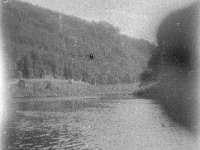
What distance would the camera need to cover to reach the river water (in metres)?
44.9

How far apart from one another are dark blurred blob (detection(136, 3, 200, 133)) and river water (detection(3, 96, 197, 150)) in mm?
10538

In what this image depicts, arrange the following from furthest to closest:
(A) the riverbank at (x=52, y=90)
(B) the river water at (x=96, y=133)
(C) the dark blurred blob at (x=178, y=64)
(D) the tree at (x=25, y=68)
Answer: (D) the tree at (x=25, y=68)
(A) the riverbank at (x=52, y=90)
(C) the dark blurred blob at (x=178, y=64)
(B) the river water at (x=96, y=133)

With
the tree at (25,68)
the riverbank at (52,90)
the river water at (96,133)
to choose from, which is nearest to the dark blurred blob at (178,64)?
the river water at (96,133)

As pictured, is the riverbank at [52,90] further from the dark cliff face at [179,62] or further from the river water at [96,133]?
the river water at [96,133]

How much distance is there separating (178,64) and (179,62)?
170 cm

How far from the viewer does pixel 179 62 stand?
9844cm

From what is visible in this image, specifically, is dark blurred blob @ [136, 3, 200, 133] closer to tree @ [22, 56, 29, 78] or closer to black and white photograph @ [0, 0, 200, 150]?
black and white photograph @ [0, 0, 200, 150]

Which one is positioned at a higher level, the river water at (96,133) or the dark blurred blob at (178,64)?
the dark blurred blob at (178,64)

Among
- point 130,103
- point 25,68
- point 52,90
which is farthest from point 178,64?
point 25,68

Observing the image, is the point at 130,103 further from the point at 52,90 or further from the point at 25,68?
the point at 25,68

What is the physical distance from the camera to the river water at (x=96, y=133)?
44.9m

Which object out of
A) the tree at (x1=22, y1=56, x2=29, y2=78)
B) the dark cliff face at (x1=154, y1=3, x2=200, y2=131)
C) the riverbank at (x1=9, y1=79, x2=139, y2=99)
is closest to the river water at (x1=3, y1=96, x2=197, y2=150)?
the dark cliff face at (x1=154, y1=3, x2=200, y2=131)

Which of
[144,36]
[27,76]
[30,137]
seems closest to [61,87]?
[27,76]

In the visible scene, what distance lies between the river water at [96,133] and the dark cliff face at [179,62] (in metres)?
11.2
